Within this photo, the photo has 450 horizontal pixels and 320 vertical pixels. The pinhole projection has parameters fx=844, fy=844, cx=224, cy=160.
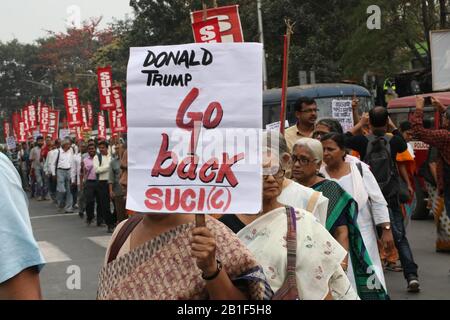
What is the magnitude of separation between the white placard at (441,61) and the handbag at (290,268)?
5864 millimetres

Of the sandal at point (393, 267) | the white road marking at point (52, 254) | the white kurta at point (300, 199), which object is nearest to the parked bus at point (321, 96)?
the white road marking at point (52, 254)

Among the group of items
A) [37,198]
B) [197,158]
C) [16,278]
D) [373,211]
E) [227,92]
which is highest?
[227,92]

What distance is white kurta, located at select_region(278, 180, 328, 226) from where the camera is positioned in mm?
4047

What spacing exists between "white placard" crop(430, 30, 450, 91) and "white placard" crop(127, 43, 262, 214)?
6.45 meters

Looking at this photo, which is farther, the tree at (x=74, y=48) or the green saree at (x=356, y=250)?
the tree at (x=74, y=48)

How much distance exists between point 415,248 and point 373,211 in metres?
4.75

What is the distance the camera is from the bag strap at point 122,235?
2.81 metres

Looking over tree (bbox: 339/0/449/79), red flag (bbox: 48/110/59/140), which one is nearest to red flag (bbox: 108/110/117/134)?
tree (bbox: 339/0/449/79)

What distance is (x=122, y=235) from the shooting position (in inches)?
112

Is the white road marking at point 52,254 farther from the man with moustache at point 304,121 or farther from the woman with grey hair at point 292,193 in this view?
the woman with grey hair at point 292,193

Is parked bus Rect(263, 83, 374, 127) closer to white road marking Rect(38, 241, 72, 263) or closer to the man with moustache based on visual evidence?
white road marking Rect(38, 241, 72, 263)

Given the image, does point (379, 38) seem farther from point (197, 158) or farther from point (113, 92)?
point (197, 158)

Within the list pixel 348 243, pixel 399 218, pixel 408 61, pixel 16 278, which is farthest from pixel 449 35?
pixel 408 61

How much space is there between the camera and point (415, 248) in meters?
10.4
